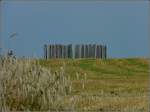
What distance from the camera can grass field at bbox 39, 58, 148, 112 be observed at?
27.6 feet

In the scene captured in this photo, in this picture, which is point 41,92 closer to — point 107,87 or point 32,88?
point 32,88

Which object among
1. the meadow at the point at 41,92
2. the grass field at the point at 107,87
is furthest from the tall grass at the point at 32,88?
the grass field at the point at 107,87

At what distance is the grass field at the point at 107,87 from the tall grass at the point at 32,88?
0.32 m

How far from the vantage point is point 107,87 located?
12055 millimetres

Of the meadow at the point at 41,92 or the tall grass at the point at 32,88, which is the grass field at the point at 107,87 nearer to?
the meadow at the point at 41,92

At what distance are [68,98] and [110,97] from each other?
1.98m

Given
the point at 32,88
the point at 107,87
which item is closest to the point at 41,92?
the point at 32,88

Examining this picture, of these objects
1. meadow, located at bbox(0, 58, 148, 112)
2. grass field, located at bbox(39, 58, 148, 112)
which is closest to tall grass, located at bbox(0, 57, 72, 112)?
meadow, located at bbox(0, 58, 148, 112)

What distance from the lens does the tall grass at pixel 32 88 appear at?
24.8ft

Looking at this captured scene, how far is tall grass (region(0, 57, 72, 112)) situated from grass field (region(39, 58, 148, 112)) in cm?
32

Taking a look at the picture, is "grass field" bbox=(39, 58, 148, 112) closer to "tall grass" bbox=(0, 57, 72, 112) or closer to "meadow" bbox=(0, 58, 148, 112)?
"meadow" bbox=(0, 58, 148, 112)

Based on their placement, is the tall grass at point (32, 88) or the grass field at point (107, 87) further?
the grass field at point (107, 87)

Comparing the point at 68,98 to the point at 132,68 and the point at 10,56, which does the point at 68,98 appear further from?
the point at 132,68

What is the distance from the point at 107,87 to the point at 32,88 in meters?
4.56
